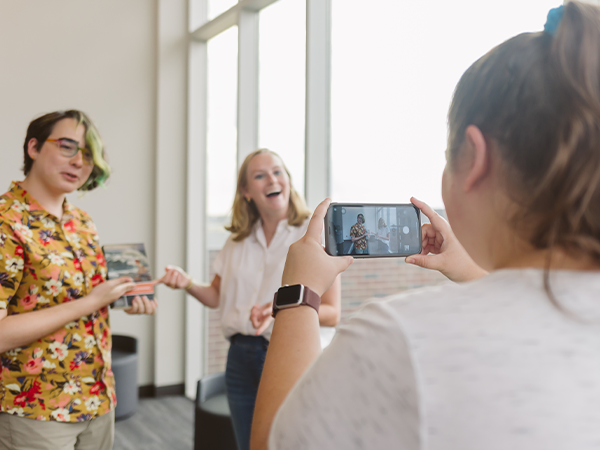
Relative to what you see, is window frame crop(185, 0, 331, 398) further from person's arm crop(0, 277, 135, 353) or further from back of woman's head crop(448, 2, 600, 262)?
back of woman's head crop(448, 2, 600, 262)

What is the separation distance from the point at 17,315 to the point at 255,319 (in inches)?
32.3

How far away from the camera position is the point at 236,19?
362cm

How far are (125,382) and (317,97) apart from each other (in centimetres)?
241

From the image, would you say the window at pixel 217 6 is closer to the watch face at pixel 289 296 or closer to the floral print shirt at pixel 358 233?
the floral print shirt at pixel 358 233

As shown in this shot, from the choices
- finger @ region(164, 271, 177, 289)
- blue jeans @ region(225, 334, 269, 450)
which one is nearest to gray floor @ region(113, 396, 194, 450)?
blue jeans @ region(225, 334, 269, 450)

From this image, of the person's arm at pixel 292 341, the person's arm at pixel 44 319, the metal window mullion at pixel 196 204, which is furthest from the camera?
the metal window mullion at pixel 196 204

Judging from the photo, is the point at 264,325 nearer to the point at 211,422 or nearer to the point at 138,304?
the point at 138,304

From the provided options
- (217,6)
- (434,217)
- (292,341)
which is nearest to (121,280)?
(434,217)

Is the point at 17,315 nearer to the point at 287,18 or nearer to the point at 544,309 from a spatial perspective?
the point at 544,309

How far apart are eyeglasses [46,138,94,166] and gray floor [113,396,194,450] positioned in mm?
2132

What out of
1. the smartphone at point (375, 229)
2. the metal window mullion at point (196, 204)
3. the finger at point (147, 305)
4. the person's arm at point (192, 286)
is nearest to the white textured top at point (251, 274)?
the person's arm at point (192, 286)

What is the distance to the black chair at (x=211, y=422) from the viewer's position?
100 inches

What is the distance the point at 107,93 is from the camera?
13.2 ft

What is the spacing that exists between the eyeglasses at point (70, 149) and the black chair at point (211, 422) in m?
1.46
